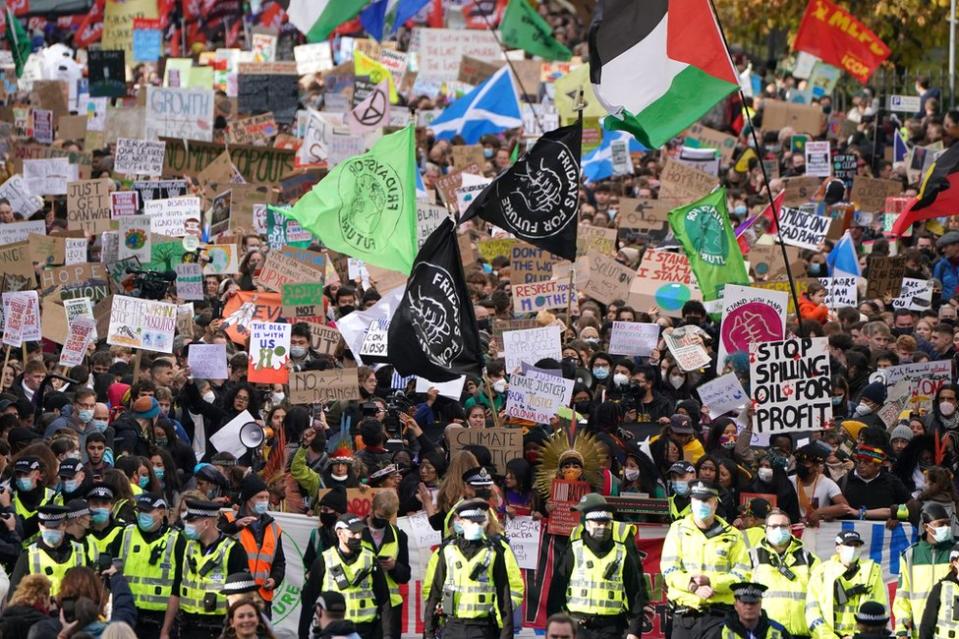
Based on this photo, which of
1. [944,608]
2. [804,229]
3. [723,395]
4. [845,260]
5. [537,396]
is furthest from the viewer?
[804,229]

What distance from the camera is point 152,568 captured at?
41.6 feet

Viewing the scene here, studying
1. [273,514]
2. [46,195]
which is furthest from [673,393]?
[46,195]

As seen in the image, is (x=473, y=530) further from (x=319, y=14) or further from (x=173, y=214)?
(x=319, y=14)

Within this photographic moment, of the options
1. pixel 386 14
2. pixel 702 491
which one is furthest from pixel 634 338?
pixel 386 14

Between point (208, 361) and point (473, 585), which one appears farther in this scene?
point (208, 361)

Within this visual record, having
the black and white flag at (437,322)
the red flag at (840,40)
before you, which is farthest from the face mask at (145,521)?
the red flag at (840,40)

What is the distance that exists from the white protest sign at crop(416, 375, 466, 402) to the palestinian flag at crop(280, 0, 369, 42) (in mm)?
9112

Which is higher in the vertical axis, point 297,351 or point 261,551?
point 297,351

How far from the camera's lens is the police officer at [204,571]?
12.5m

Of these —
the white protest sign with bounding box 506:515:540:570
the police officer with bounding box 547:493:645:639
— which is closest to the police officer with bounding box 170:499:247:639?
the police officer with bounding box 547:493:645:639

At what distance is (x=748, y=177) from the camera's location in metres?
26.7

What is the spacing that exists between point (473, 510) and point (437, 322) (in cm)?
299

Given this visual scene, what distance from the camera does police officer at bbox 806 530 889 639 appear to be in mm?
12766

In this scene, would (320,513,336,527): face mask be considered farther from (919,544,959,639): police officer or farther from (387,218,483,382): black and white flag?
(919,544,959,639): police officer
